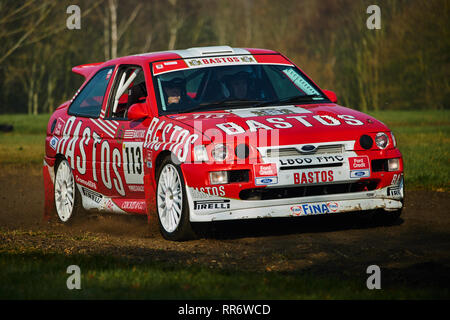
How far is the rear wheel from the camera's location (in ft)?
33.4

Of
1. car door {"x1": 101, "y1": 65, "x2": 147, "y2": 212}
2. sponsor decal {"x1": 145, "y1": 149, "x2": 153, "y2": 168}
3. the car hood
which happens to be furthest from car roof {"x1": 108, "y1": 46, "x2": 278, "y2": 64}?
sponsor decal {"x1": 145, "y1": 149, "x2": 153, "y2": 168}

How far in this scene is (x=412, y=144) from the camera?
65.5ft

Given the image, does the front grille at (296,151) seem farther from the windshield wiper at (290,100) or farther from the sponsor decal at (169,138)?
the windshield wiper at (290,100)

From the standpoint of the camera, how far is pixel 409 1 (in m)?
34.4

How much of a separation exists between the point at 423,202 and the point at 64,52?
42697mm

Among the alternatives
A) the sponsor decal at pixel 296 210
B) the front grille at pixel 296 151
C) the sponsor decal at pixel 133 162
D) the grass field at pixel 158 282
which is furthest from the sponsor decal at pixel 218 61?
the grass field at pixel 158 282

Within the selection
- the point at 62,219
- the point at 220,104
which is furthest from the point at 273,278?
the point at 62,219

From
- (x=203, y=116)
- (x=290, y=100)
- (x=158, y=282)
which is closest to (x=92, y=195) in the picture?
(x=203, y=116)

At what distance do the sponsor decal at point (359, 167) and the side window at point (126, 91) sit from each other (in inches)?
113

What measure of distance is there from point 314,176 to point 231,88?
1765 millimetres

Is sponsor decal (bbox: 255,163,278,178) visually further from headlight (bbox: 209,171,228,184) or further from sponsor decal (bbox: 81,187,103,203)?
sponsor decal (bbox: 81,187,103,203)

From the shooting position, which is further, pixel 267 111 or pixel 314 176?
pixel 267 111

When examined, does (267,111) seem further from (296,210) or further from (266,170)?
(296,210)
